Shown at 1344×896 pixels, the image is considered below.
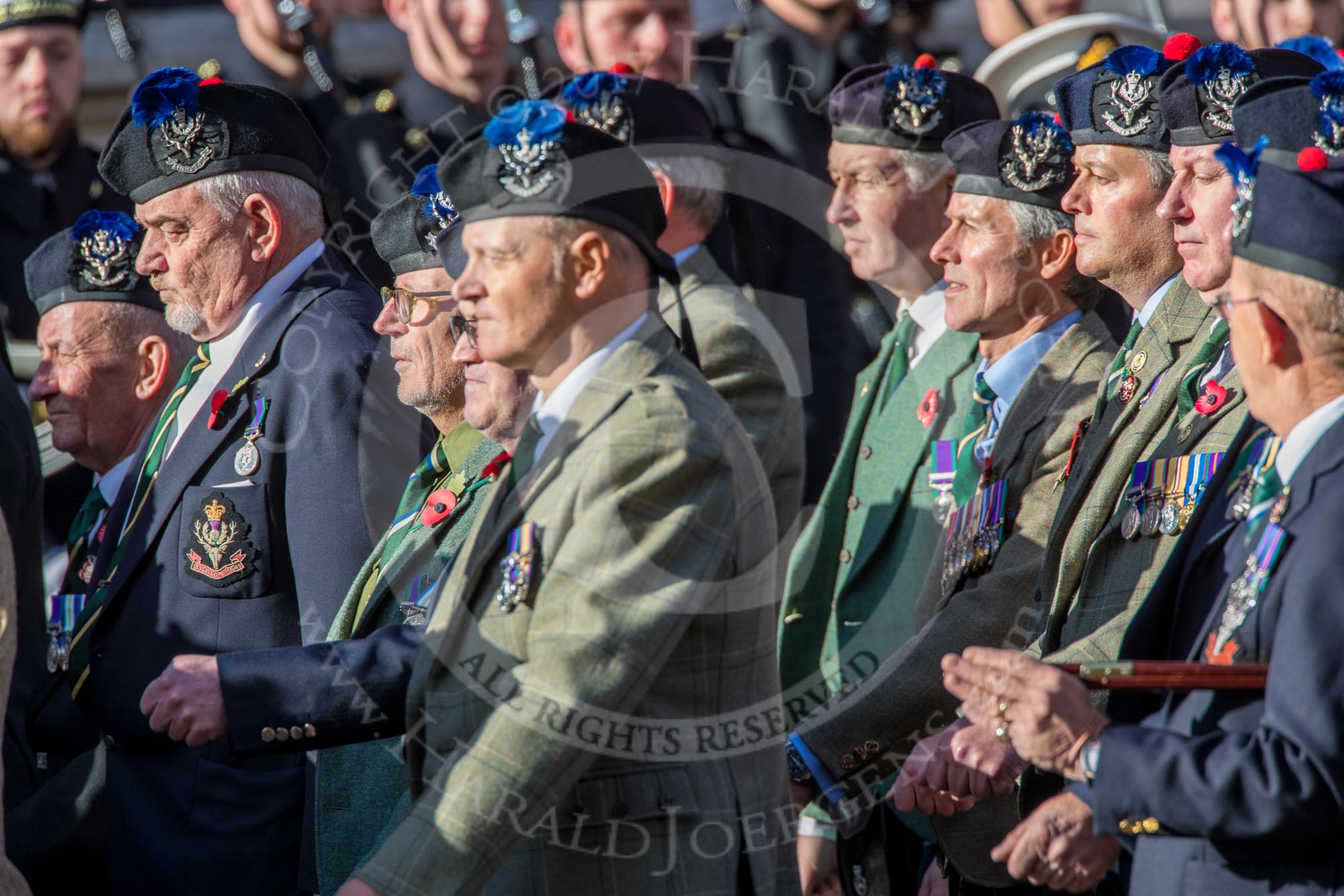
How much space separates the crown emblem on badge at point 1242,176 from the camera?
2705 mm

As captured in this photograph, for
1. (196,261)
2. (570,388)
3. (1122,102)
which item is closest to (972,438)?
(1122,102)

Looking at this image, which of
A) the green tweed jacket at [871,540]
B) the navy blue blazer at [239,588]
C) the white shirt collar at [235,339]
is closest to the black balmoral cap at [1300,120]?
the green tweed jacket at [871,540]

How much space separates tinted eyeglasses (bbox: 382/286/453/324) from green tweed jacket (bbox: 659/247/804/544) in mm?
512

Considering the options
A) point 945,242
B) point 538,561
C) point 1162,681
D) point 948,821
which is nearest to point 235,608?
point 538,561

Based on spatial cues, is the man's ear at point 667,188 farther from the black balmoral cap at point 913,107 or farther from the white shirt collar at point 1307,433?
the white shirt collar at point 1307,433

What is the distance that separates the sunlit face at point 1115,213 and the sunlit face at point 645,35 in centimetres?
250

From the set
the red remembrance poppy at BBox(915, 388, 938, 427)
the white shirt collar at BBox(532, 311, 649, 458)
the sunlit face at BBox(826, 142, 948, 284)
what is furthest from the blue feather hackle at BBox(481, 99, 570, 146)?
the sunlit face at BBox(826, 142, 948, 284)

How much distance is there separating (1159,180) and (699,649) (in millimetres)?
1704

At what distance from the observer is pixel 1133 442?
3.52 metres

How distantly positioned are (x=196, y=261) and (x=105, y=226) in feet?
3.60

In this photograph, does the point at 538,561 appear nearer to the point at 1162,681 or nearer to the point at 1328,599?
the point at 1162,681

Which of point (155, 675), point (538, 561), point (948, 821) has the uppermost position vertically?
point (538, 561)

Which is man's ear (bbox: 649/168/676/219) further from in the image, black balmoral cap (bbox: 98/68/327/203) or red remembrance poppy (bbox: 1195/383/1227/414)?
red remembrance poppy (bbox: 1195/383/1227/414)

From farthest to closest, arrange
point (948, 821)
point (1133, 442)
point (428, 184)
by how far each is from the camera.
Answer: point (428, 184)
point (948, 821)
point (1133, 442)
